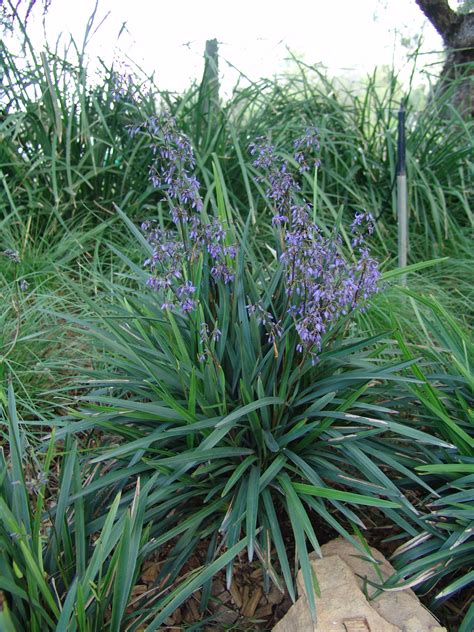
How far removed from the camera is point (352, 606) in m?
2.07

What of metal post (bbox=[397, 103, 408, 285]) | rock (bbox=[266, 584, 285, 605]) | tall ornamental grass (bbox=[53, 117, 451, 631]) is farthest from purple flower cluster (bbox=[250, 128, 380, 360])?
metal post (bbox=[397, 103, 408, 285])

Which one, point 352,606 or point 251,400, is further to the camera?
point 251,400

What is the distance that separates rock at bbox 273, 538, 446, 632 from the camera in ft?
6.61

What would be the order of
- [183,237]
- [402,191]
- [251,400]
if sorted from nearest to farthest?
[251,400], [183,237], [402,191]

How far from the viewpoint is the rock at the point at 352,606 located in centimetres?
202

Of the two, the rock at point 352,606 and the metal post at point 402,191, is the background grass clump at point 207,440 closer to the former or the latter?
the rock at point 352,606

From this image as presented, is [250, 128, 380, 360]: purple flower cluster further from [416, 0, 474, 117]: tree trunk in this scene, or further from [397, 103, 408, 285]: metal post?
[416, 0, 474, 117]: tree trunk

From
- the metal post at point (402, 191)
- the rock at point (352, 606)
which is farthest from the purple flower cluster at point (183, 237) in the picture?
the metal post at point (402, 191)

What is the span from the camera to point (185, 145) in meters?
2.49

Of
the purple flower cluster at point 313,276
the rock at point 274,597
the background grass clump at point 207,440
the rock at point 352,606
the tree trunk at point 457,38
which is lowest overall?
the rock at point 274,597

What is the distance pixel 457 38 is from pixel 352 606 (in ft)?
15.6

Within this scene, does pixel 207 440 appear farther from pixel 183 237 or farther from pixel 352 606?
pixel 183 237

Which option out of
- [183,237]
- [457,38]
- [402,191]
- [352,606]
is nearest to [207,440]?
[352,606]

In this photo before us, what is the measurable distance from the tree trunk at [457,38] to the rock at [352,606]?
4.01m
